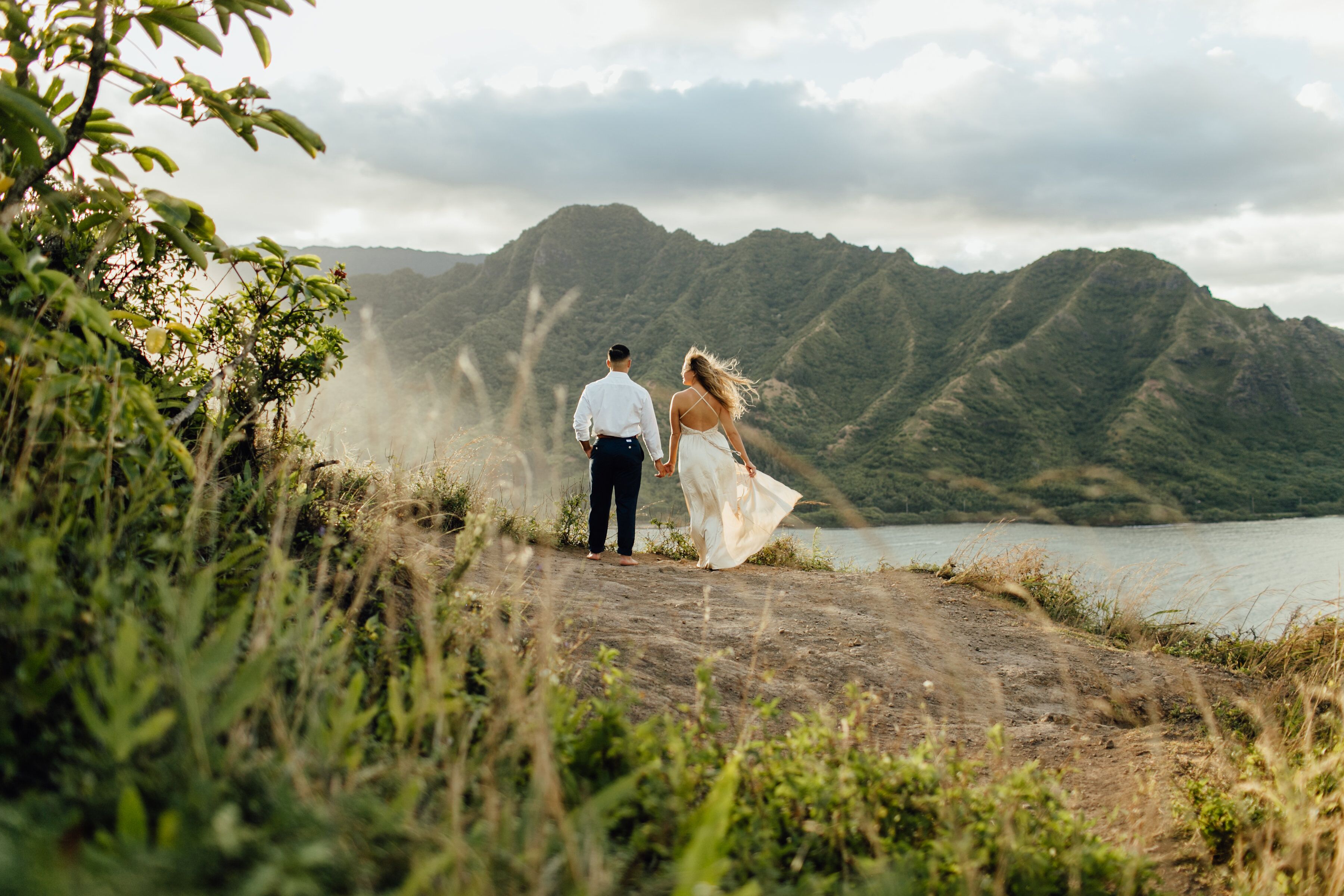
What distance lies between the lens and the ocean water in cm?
612

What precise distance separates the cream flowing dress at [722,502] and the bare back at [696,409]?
0.10ft

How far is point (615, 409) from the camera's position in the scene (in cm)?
755

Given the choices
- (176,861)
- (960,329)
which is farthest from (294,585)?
(960,329)

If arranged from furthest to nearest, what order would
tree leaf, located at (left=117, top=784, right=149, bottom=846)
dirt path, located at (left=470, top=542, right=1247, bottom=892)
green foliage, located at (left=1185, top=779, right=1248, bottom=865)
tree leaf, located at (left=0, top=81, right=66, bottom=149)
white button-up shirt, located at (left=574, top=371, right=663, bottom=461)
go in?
white button-up shirt, located at (left=574, top=371, right=663, bottom=461) < dirt path, located at (left=470, top=542, right=1247, bottom=892) < green foliage, located at (left=1185, top=779, right=1248, bottom=865) < tree leaf, located at (left=0, top=81, right=66, bottom=149) < tree leaf, located at (left=117, top=784, right=149, bottom=846)

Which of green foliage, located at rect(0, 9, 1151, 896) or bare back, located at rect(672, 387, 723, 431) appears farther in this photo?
bare back, located at rect(672, 387, 723, 431)

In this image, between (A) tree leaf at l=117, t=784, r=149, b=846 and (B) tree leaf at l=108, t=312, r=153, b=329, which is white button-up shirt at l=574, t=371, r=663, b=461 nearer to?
(B) tree leaf at l=108, t=312, r=153, b=329

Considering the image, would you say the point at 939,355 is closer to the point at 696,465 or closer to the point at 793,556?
the point at 793,556

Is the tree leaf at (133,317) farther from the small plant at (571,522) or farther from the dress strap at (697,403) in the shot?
the small plant at (571,522)

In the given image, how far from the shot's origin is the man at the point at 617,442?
24.9ft

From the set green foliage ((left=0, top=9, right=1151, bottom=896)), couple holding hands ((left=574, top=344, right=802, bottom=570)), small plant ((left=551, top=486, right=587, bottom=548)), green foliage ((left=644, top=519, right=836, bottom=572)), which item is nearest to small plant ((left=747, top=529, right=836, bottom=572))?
green foliage ((left=644, top=519, right=836, bottom=572))

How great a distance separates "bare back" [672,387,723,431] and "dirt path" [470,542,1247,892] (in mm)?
1892

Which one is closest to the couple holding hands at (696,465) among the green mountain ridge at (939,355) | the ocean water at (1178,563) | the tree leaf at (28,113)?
the ocean water at (1178,563)

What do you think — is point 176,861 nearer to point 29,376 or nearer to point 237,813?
point 237,813

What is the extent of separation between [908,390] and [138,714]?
4321 centimetres
